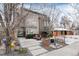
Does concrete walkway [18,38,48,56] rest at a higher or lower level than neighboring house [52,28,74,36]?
lower

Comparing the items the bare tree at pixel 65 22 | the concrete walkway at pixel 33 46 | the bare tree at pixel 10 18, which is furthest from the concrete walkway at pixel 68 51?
the bare tree at pixel 10 18

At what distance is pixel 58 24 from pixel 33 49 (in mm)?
355

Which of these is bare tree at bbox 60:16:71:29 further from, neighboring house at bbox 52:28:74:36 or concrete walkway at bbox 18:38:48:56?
concrete walkway at bbox 18:38:48:56

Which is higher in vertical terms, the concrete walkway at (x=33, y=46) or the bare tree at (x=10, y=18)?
the bare tree at (x=10, y=18)

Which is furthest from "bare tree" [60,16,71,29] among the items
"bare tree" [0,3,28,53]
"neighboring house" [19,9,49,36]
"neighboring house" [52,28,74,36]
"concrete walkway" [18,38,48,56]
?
"bare tree" [0,3,28,53]

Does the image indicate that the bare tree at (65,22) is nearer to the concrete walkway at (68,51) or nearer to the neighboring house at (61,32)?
the neighboring house at (61,32)

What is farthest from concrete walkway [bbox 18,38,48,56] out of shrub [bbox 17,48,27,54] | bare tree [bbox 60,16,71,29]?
bare tree [bbox 60,16,71,29]

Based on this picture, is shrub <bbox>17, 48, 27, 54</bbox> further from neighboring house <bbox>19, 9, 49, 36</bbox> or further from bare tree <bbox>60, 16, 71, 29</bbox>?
bare tree <bbox>60, 16, 71, 29</bbox>

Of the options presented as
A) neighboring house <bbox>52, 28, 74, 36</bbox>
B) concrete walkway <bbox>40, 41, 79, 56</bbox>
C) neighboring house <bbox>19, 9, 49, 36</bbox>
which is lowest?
concrete walkway <bbox>40, 41, 79, 56</bbox>

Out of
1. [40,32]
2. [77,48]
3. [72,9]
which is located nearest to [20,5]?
[40,32]

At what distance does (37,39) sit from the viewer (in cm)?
236

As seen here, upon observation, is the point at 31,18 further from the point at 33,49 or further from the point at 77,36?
the point at 77,36

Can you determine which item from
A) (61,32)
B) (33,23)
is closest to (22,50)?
(33,23)

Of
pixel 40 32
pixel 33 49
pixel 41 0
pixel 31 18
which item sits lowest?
pixel 33 49
